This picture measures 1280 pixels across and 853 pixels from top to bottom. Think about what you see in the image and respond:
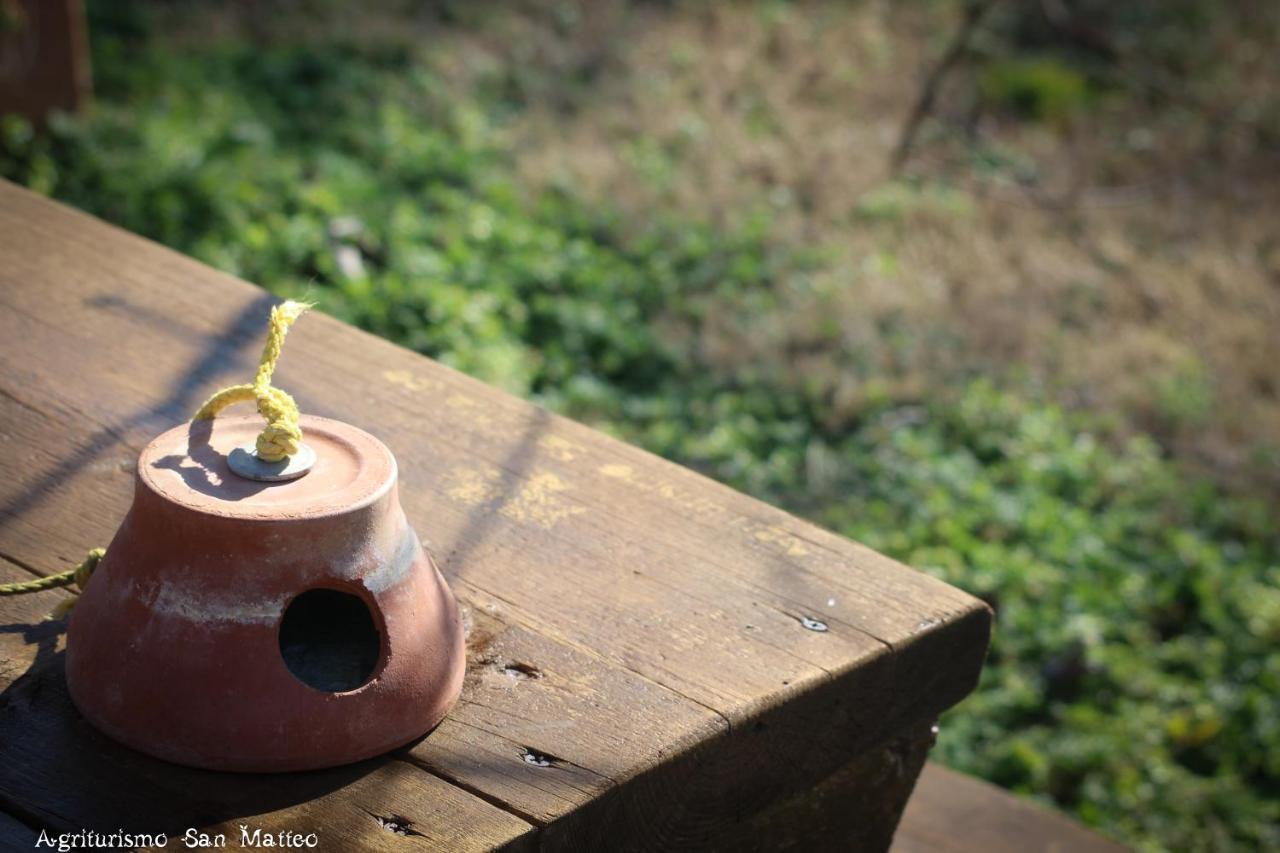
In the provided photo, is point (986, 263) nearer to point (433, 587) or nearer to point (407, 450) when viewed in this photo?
point (407, 450)

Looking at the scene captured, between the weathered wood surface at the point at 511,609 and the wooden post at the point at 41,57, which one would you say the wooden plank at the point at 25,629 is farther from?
the wooden post at the point at 41,57

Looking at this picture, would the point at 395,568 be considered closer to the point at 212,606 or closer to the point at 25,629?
the point at 212,606

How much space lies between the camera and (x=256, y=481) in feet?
4.28

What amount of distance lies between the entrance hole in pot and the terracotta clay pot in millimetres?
58

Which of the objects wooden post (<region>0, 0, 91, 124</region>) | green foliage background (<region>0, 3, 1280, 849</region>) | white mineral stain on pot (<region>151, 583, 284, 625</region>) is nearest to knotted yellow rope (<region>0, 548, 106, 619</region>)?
white mineral stain on pot (<region>151, 583, 284, 625</region>)

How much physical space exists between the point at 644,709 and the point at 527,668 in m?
A: 0.15

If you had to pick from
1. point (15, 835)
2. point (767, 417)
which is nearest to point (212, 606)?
point (15, 835)

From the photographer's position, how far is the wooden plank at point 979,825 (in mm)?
2477

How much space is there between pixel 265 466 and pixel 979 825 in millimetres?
1802

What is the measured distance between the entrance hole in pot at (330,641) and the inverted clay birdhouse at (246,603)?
24 millimetres

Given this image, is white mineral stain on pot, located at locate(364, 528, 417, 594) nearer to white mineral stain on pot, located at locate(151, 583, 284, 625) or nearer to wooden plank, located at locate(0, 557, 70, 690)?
white mineral stain on pot, located at locate(151, 583, 284, 625)

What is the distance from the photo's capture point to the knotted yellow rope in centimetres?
146

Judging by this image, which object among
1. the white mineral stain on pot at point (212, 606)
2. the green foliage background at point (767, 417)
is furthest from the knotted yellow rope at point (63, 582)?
the green foliage background at point (767, 417)

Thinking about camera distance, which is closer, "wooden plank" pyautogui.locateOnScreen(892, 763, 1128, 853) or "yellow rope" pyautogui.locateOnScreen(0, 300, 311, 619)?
"yellow rope" pyautogui.locateOnScreen(0, 300, 311, 619)
